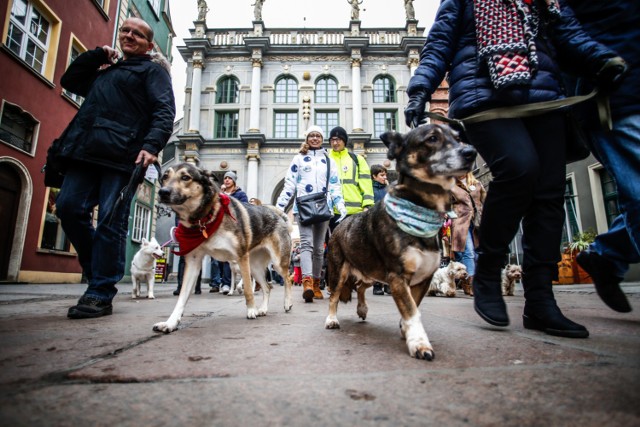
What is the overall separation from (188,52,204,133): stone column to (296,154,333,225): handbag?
1865 cm

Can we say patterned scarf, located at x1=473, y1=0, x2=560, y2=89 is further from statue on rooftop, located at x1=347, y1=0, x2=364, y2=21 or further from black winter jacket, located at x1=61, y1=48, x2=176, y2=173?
statue on rooftop, located at x1=347, y1=0, x2=364, y2=21

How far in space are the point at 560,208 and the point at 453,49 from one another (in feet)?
4.25

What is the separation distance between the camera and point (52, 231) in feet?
35.4

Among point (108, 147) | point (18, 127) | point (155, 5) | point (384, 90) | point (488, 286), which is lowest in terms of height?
point (488, 286)

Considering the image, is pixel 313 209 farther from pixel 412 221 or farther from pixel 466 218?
pixel 412 221

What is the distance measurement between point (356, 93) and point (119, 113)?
810 inches

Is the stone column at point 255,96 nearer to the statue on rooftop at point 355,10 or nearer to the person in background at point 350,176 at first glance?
Answer: the statue on rooftop at point 355,10

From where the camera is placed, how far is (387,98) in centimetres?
2288

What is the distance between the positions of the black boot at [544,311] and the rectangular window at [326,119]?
68.1ft

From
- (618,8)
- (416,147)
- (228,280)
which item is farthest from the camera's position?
(228,280)

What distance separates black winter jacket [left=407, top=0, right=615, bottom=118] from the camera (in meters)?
2.14

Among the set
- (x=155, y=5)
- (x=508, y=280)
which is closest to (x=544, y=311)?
(x=508, y=280)

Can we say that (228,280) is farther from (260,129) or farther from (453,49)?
(260,129)

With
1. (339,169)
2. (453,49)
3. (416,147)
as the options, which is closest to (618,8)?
(453,49)
